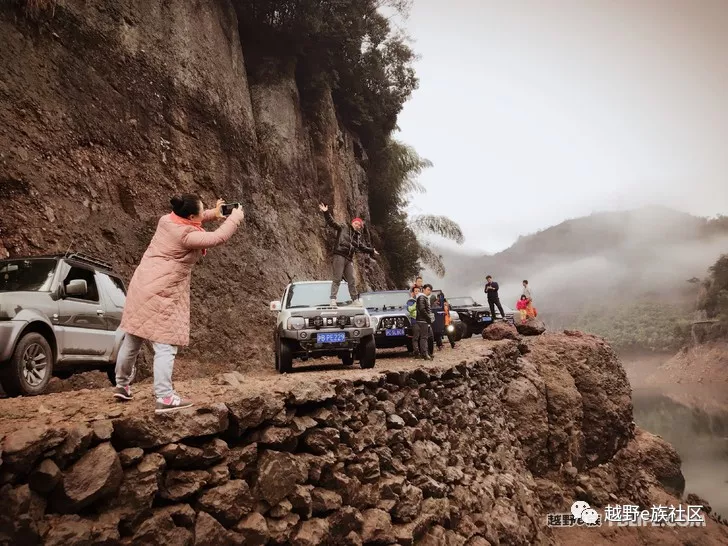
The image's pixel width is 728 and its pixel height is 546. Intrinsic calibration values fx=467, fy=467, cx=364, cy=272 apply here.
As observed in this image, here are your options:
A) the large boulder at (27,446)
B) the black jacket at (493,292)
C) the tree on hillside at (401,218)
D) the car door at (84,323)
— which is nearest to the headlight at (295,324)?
the car door at (84,323)

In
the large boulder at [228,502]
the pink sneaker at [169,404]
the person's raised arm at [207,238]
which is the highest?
the person's raised arm at [207,238]

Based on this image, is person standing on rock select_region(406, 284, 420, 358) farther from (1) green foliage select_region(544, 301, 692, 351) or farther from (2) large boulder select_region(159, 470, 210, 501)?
(1) green foliage select_region(544, 301, 692, 351)

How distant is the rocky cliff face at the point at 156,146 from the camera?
924 cm

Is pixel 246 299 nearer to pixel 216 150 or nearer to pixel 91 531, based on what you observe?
pixel 216 150

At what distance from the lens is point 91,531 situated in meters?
2.98

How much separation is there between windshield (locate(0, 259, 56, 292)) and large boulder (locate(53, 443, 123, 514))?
11.5ft

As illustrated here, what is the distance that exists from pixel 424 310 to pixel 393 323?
3.37 feet

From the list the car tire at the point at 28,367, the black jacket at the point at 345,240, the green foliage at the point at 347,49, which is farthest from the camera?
the green foliage at the point at 347,49

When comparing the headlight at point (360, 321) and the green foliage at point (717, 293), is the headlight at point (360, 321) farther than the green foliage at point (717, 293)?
No

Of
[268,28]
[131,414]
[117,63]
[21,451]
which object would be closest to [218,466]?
[131,414]

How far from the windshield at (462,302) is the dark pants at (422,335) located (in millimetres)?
10923

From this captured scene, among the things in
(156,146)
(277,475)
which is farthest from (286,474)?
(156,146)

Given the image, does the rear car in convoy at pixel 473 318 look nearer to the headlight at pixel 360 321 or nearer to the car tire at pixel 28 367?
the headlight at pixel 360 321

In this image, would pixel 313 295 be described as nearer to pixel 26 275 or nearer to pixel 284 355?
pixel 284 355
